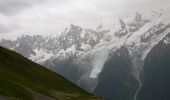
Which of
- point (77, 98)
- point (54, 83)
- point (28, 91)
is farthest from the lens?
point (54, 83)

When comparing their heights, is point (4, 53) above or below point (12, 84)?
above

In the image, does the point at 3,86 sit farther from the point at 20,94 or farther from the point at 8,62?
the point at 8,62

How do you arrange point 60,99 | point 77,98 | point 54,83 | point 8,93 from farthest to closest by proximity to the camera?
point 54,83 → point 77,98 → point 60,99 → point 8,93

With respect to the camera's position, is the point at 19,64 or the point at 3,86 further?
the point at 19,64

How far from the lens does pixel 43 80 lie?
18250 centimetres

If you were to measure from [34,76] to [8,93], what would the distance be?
71.2m

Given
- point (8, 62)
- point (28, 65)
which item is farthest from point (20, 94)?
point (28, 65)

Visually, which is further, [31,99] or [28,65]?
[28,65]

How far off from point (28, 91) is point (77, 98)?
39370 mm

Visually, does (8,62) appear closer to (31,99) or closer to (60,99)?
(60,99)

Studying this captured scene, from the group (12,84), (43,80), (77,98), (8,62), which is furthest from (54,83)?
(12,84)

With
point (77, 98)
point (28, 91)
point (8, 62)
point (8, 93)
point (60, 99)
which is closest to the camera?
point (8, 93)

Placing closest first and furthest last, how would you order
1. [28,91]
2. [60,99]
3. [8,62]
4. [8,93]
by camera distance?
[8,93]
[28,91]
[60,99]
[8,62]

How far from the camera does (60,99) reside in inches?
5271
